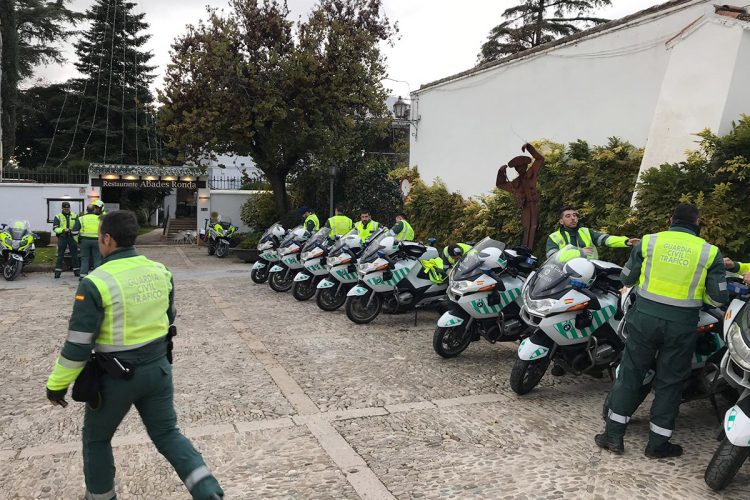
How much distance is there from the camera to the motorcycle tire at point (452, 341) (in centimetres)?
630

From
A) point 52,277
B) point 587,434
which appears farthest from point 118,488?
point 52,277

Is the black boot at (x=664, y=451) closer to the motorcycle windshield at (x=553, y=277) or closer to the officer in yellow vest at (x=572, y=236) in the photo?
the motorcycle windshield at (x=553, y=277)

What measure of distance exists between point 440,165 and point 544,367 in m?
8.28

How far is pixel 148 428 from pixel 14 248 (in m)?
11.8

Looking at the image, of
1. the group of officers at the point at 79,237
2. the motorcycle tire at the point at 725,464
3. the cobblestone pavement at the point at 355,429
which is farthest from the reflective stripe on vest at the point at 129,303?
the group of officers at the point at 79,237

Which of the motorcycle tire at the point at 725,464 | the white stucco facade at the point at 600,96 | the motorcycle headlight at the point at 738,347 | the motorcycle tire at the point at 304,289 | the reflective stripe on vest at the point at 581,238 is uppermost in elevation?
the white stucco facade at the point at 600,96

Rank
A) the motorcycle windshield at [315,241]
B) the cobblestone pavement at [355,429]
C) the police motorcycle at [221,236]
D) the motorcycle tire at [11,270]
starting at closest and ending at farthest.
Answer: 1. the cobblestone pavement at [355,429]
2. the motorcycle windshield at [315,241]
3. the motorcycle tire at [11,270]
4. the police motorcycle at [221,236]

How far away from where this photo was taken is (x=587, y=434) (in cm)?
441

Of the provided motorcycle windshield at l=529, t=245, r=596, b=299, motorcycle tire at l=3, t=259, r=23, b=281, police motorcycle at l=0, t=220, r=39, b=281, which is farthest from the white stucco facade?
motorcycle tire at l=3, t=259, r=23, b=281

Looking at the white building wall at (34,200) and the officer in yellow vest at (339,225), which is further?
the white building wall at (34,200)

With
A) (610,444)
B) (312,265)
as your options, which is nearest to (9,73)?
(312,265)

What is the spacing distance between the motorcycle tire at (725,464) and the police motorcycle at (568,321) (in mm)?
1572

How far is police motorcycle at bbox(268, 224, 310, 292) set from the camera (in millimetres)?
10602

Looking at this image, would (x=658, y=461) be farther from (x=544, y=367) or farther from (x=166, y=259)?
(x=166, y=259)
